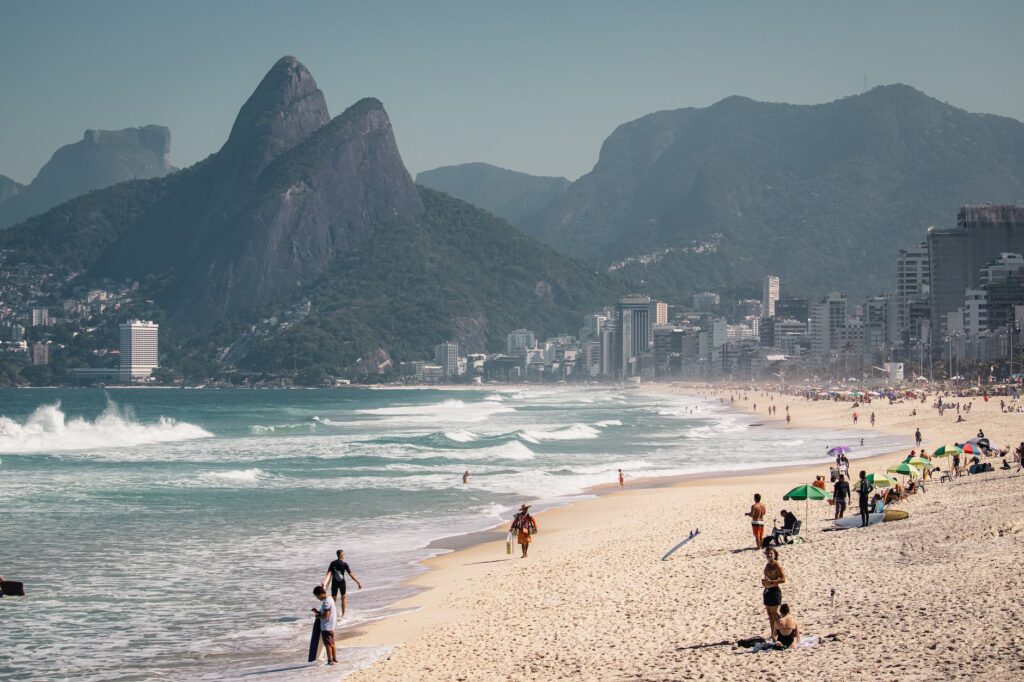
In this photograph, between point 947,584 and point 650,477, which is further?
point 650,477

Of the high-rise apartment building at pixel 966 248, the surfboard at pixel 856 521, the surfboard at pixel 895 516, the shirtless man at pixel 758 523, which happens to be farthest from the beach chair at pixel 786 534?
the high-rise apartment building at pixel 966 248

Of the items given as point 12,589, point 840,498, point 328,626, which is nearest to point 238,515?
point 12,589

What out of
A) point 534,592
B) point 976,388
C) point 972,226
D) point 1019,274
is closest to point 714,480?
point 534,592

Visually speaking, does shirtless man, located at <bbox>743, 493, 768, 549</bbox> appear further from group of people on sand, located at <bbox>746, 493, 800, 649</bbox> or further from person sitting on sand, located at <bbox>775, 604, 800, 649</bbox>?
person sitting on sand, located at <bbox>775, 604, 800, 649</bbox>

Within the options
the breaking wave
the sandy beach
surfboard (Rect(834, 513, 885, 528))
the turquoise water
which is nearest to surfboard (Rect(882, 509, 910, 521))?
surfboard (Rect(834, 513, 885, 528))

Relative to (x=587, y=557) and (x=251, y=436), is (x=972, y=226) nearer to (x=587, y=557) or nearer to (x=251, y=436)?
(x=251, y=436)

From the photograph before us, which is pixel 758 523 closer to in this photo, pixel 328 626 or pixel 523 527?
pixel 523 527

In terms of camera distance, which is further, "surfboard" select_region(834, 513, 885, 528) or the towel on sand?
"surfboard" select_region(834, 513, 885, 528)
